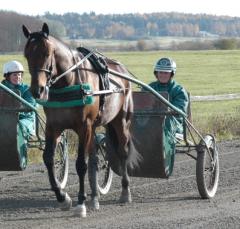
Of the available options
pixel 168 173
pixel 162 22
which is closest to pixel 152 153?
pixel 168 173

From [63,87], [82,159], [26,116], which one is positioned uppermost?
[63,87]

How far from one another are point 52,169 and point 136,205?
1.03 m

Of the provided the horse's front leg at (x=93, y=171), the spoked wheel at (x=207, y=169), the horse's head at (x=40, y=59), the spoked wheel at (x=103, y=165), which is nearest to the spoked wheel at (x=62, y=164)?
the spoked wheel at (x=103, y=165)

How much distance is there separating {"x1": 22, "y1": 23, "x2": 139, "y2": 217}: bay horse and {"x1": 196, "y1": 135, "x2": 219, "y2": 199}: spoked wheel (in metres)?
0.77

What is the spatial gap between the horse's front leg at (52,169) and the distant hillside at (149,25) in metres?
83.2

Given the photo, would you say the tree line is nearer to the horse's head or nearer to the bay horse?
the bay horse

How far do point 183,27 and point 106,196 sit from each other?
12016 cm

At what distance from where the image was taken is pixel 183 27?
126m

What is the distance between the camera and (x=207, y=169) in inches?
320

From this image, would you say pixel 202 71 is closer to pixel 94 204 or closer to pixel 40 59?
pixel 94 204

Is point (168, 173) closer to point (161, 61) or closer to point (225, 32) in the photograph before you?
point (161, 61)

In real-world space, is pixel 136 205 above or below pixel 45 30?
below

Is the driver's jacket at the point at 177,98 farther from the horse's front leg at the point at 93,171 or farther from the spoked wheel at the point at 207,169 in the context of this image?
the horse's front leg at the point at 93,171

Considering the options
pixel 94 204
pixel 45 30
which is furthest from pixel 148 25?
pixel 45 30
